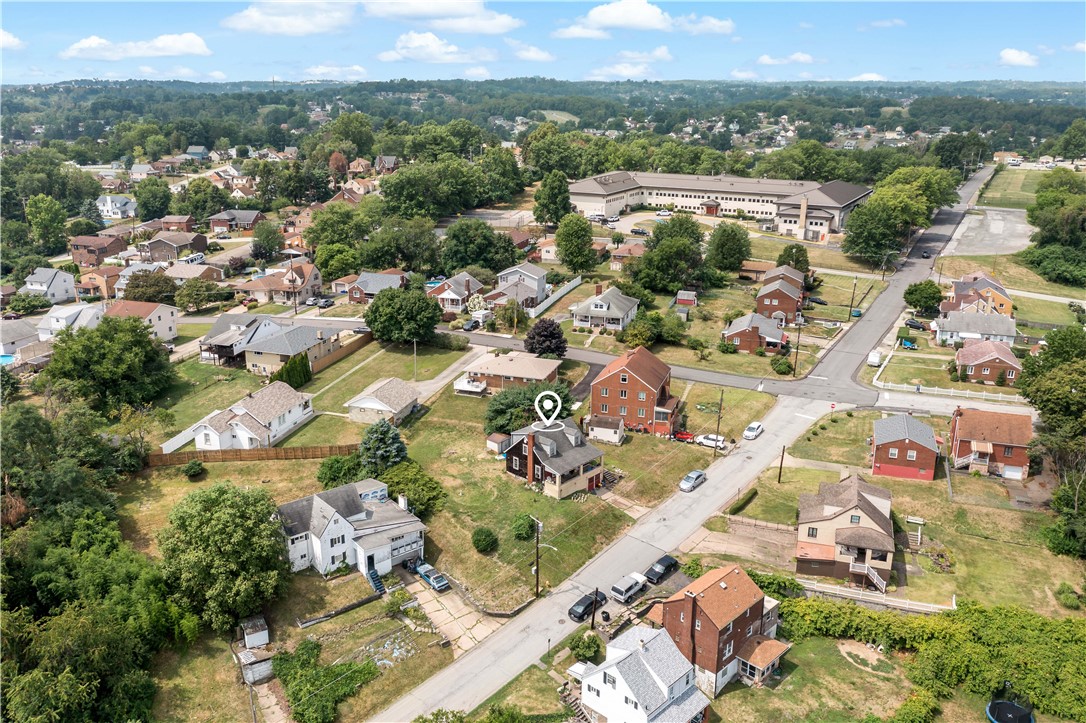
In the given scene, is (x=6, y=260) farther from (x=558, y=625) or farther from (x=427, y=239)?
(x=558, y=625)

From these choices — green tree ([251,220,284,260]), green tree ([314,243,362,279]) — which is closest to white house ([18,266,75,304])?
green tree ([251,220,284,260])

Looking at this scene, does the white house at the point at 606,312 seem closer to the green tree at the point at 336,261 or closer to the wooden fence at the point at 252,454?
the wooden fence at the point at 252,454

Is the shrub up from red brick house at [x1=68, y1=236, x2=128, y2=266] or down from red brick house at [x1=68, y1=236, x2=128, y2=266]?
down

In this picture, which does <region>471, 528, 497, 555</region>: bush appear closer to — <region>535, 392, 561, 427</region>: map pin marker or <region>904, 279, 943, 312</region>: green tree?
<region>535, 392, 561, 427</region>: map pin marker

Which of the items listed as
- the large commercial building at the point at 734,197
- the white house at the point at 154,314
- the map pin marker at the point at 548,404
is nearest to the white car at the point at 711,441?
the map pin marker at the point at 548,404

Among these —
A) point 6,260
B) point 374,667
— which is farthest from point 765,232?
point 6,260

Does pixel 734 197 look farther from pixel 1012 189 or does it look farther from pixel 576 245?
pixel 1012 189

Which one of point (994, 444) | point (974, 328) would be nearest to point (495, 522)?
point (994, 444)
